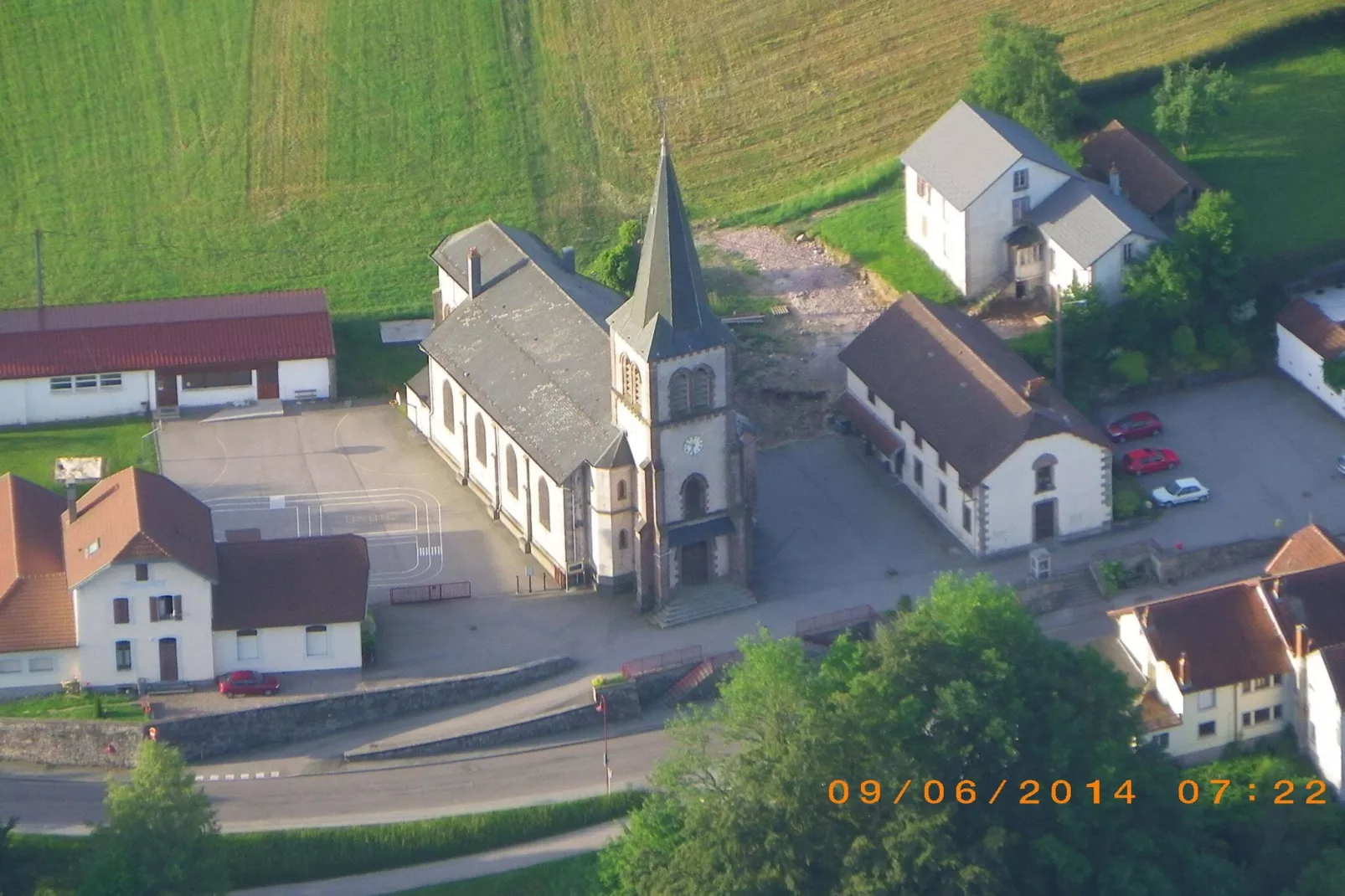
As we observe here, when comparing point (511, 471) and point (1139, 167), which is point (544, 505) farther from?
point (1139, 167)

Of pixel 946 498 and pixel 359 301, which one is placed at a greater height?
pixel 359 301

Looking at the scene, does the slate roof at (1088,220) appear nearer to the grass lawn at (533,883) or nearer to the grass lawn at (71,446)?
the grass lawn at (533,883)

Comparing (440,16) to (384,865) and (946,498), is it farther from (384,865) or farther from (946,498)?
(384,865)

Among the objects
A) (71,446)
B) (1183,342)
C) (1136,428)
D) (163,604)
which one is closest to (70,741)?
(163,604)

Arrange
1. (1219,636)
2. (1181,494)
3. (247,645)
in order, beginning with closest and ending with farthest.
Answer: (1219,636), (247,645), (1181,494)

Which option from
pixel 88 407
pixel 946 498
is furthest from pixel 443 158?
pixel 946 498

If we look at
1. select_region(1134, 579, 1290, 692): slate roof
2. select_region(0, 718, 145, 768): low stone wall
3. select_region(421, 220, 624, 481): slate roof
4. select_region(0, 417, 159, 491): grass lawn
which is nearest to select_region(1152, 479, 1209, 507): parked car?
select_region(1134, 579, 1290, 692): slate roof
